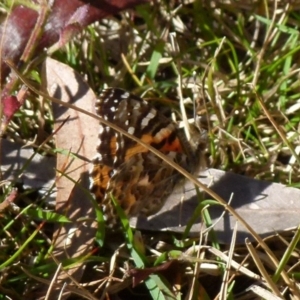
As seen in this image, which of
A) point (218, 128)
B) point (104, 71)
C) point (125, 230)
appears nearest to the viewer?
point (125, 230)

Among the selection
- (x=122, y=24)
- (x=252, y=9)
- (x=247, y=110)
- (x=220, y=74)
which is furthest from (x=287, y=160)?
(x=122, y=24)

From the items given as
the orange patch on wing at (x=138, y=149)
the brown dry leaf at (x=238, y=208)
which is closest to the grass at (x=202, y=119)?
the brown dry leaf at (x=238, y=208)

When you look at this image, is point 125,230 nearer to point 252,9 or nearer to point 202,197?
point 202,197

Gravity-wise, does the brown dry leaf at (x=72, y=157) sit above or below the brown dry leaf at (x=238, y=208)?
above

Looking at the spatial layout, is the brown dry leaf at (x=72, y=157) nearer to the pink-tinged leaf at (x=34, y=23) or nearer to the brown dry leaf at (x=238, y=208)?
the brown dry leaf at (x=238, y=208)

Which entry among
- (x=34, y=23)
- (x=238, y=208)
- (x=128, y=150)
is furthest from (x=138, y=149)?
(x=34, y=23)

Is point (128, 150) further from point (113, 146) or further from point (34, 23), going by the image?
point (34, 23)

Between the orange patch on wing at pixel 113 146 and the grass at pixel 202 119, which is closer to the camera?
the grass at pixel 202 119
